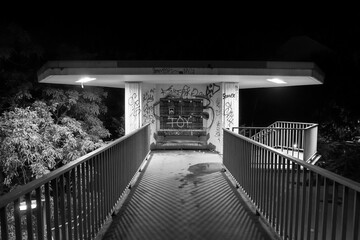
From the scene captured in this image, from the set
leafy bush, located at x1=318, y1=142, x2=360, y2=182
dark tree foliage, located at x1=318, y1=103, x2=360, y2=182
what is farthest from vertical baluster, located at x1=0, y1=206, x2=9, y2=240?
dark tree foliage, located at x1=318, y1=103, x2=360, y2=182

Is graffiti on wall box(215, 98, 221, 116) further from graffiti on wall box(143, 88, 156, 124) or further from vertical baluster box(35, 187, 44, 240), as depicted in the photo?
vertical baluster box(35, 187, 44, 240)

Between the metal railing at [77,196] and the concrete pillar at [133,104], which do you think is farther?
the concrete pillar at [133,104]

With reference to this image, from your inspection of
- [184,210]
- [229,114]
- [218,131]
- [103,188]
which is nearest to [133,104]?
[218,131]

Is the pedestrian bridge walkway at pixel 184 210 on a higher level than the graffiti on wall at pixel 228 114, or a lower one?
lower

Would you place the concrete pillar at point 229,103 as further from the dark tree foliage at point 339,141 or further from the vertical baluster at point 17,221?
the vertical baluster at point 17,221

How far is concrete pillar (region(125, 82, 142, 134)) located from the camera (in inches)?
374

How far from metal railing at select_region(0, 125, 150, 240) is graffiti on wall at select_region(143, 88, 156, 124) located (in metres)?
5.22

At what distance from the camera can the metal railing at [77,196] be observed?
174 cm

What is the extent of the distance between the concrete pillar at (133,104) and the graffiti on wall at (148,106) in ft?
2.03

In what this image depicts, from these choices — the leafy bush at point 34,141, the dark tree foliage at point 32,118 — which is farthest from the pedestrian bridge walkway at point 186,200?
the dark tree foliage at point 32,118

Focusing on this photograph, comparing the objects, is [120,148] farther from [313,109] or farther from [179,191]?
[313,109]

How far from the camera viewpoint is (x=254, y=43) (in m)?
23.6

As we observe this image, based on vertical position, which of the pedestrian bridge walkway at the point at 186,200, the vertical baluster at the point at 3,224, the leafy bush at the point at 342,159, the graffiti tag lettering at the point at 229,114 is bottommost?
the leafy bush at the point at 342,159

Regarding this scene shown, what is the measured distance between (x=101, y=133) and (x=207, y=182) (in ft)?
25.8
